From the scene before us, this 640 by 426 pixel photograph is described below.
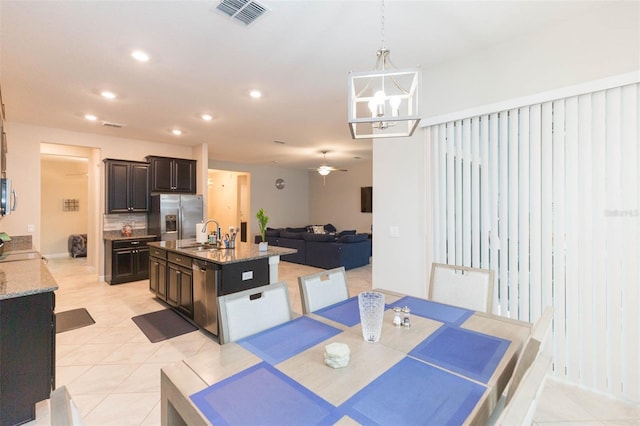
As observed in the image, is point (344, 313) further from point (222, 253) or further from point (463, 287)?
point (222, 253)

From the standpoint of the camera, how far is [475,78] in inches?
109

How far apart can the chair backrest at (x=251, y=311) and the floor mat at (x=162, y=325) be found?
2098 millimetres

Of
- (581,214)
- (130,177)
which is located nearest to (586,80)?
(581,214)

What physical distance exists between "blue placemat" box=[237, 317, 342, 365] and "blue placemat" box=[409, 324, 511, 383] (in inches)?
17.4

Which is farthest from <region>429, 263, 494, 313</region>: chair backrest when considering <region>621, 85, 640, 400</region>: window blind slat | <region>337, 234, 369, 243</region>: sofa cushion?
<region>337, 234, 369, 243</region>: sofa cushion

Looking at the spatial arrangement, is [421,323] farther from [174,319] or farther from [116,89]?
[116,89]

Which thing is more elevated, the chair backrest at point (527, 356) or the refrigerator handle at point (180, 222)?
the refrigerator handle at point (180, 222)

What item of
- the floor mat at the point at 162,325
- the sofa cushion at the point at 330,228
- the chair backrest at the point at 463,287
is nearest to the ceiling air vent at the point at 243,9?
the chair backrest at the point at 463,287

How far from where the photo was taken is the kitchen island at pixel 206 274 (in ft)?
10.1

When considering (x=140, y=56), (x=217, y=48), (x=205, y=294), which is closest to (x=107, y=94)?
(x=140, y=56)

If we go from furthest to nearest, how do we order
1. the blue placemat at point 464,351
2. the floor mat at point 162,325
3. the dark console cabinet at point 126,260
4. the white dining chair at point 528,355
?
the dark console cabinet at point 126,260
the floor mat at point 162,325
the blue placemat at point 464,351
the white dining chair at point 528,355

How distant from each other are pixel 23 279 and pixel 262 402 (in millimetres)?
2346

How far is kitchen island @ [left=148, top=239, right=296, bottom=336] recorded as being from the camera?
3.07 metres

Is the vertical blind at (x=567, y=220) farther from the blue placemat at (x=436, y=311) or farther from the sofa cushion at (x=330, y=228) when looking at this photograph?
the sofa cushion at (x=330, y=228)
